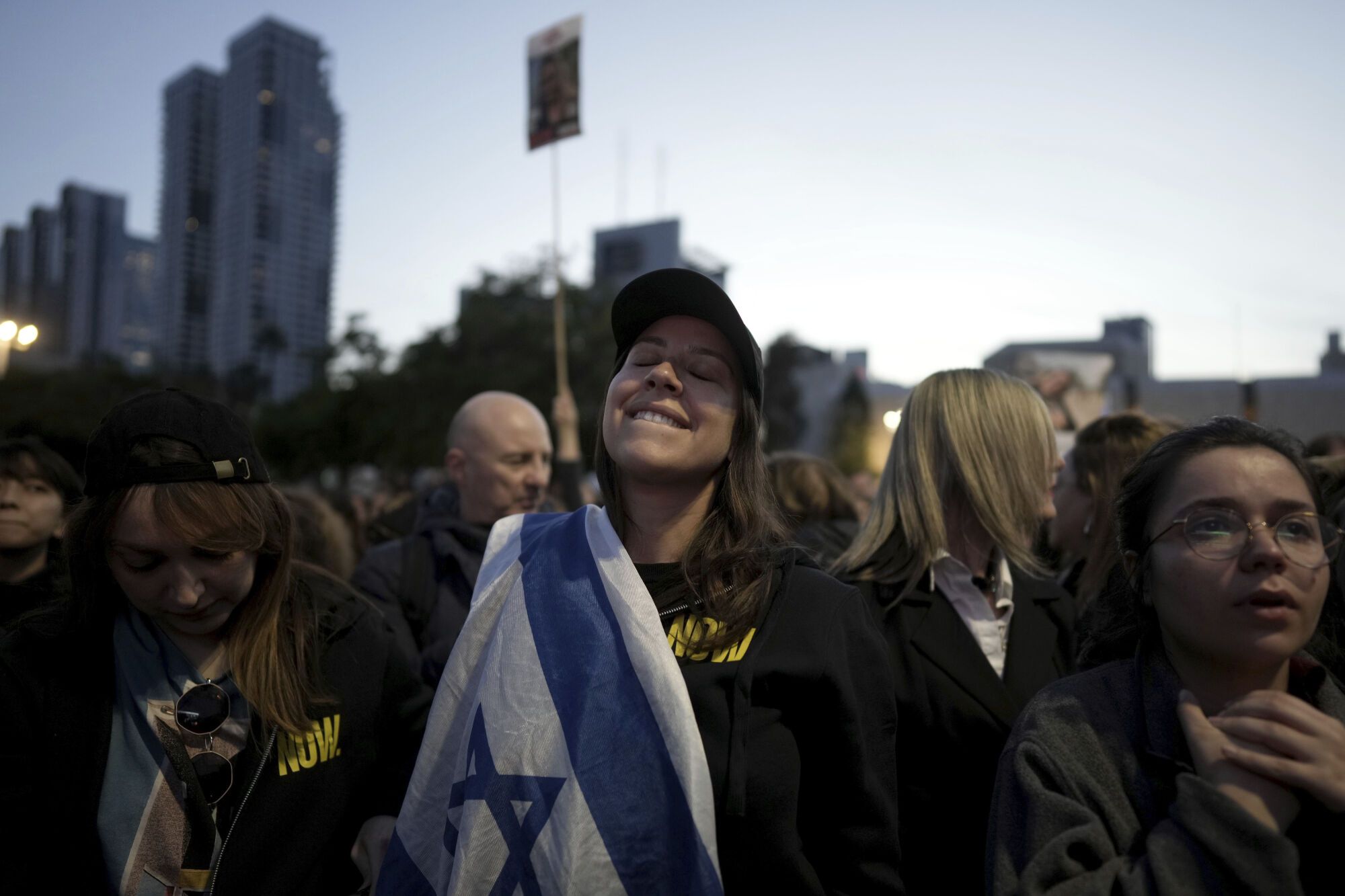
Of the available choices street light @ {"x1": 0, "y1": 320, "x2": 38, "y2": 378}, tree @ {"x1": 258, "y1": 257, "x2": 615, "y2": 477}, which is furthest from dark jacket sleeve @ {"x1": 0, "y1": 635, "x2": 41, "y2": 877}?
tree @ {"x1": 258, "y1": 257, "x2": 615, "y2": 477}

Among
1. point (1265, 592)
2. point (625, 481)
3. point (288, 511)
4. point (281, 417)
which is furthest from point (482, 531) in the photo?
point (281, 417)

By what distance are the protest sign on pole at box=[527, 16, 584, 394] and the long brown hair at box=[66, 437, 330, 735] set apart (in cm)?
489

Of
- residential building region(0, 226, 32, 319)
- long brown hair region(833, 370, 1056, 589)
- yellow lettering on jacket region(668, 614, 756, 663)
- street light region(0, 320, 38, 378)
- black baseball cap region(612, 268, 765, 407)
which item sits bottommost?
yellow lettering on jacket region(668, 614, 756, 663)

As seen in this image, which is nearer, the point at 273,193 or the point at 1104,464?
the point at 1104,464

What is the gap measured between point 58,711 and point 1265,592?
2284 mm

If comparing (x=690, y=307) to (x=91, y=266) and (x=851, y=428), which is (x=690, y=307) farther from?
(x=91, y=266)

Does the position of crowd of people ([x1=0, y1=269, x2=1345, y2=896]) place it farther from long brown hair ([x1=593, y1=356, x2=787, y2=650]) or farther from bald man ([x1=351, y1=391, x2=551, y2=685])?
bald man ([x1=351, y1=391, x2=551, y2=685])

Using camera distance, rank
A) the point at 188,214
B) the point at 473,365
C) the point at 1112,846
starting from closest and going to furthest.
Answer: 1. the point at 1112,846
2. the point at 473,365
3. the point at 188,214

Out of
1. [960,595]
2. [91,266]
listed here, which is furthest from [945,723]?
[91,266]

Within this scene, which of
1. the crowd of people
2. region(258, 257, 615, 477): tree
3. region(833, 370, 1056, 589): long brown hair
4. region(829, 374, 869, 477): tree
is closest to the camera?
the crowd of people

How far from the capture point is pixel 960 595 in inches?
102

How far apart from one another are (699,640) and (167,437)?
1.26m

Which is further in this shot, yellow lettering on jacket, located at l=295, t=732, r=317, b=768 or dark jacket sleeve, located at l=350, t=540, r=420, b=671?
dark jacket sleeve, located at l=350, t=540, r=420, b=671

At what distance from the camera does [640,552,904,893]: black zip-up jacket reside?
1.77 metres
